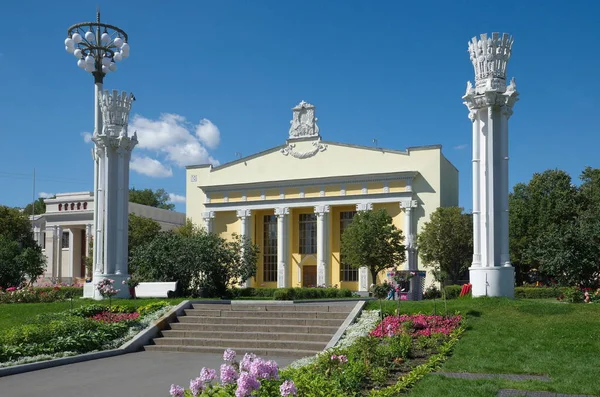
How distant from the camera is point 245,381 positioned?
620 cm

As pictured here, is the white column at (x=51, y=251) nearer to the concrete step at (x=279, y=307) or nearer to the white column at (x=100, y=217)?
the white column at (x=100, y=217)

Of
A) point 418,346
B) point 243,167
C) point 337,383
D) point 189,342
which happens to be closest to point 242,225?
point 243,167

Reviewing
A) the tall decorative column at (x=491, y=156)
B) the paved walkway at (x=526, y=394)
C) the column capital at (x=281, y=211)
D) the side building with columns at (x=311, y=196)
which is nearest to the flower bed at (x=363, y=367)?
the paved walkway at (x=526, y=394)

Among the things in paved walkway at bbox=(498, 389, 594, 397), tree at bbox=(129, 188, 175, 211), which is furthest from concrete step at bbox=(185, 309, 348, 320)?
tree at bbox=(129, 188, 175, 211)

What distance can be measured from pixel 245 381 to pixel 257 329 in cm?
1203

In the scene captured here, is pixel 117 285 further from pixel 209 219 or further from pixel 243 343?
pixel 209 219

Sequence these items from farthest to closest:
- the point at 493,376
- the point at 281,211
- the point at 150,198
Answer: the point at 150,198 < the point at 281,211 < the point at 493,376

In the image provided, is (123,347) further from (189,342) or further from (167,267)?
(167,267)

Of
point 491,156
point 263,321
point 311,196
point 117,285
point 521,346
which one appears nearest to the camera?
point 521,346

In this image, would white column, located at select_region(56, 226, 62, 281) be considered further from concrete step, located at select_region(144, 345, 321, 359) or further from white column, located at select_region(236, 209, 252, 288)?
concrete step, located at select_region(144, 345, 321, 359)

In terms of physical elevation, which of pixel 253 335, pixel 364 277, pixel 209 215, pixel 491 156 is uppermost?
pixel 491 156

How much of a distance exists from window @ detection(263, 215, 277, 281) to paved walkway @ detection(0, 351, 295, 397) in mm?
39442

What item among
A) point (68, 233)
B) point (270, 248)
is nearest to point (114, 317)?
point (270, 248)

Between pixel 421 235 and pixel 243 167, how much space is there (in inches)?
715
